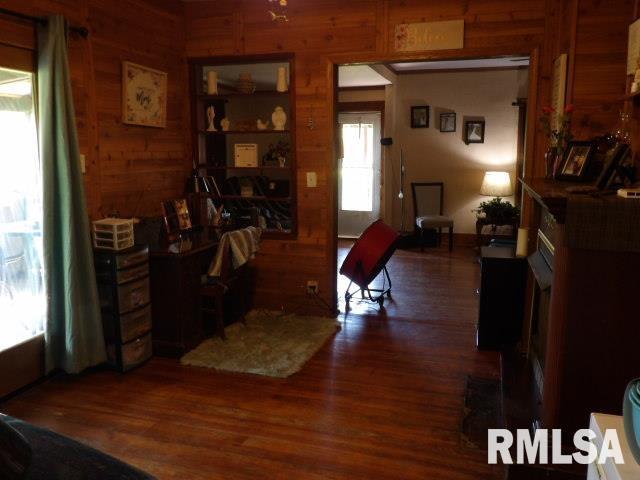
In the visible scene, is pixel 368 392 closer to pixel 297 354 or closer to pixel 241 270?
pixel 297 354

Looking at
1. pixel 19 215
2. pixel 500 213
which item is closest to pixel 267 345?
pixel 19 215

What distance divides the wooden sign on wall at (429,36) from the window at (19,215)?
106 inches

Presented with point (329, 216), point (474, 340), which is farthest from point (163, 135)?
point (474, 340)

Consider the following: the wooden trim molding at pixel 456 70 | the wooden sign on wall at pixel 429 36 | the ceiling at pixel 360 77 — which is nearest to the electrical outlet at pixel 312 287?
the wooden sign on wall at pixel 429 36

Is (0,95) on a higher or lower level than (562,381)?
higher

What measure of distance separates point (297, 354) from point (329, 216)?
1344 millimetres

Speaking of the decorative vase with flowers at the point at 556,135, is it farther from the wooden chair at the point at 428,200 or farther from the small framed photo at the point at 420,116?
the small framed photo at the point at 420,116

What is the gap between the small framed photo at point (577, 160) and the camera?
113 inches

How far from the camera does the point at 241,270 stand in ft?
14.8

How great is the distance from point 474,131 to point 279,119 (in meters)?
4.38

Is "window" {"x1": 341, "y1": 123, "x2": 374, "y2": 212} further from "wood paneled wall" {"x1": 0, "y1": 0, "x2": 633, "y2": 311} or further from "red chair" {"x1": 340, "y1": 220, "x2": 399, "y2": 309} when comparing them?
"wood paneled wall" {"x1": 0, "y1": 0, "x2": 633, "y2": 311}

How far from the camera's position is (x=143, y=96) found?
4.16 metres

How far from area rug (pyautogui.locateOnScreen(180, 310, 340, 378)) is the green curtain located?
719mm

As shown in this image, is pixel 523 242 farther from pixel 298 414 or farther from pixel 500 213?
pixel 500 213
